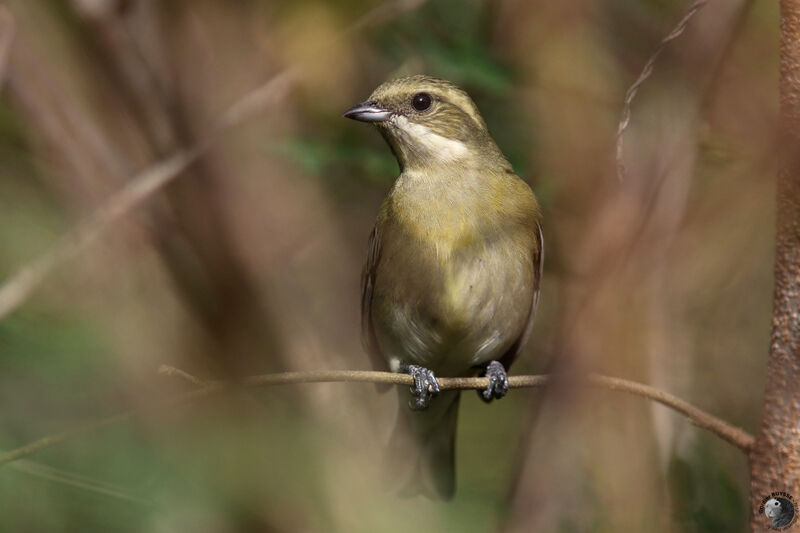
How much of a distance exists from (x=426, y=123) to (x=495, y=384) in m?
1.13

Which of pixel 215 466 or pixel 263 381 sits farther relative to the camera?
pixel 215 466

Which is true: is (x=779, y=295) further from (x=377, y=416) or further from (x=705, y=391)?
(x=377, y=416)

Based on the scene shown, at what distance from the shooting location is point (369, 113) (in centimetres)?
421

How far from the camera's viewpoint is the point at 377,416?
5234mm

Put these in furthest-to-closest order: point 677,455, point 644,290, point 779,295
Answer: point 677,455
point 644,290
point 779,295

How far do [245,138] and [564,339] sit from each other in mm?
3497

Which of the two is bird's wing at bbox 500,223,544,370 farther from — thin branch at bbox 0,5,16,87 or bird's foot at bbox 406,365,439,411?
thin branch at bbox 0,5,16,87

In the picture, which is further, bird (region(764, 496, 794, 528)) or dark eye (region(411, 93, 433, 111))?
dark eye (region(411, 93, 433, 111))

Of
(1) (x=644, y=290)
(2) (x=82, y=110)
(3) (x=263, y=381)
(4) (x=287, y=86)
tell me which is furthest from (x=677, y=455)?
(2) (x=82, y=110)

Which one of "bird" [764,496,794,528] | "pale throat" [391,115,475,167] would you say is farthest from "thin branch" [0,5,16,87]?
"bird" [764,496,794,528]

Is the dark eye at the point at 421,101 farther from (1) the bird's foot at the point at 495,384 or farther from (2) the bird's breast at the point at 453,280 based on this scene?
(1) the bird's foot at the point at 495,384

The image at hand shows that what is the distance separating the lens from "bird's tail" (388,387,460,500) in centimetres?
483

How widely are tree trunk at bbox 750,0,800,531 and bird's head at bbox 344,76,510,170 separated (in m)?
1.92

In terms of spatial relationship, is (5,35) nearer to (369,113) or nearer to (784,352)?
(369,113)
